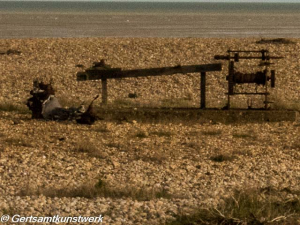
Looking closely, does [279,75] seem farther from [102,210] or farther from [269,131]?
[102,210]

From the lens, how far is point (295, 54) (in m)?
26.1

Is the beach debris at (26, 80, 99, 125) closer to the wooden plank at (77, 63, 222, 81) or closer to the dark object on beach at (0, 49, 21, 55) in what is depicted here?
the wooden plank at (77, 63, 222, 81)

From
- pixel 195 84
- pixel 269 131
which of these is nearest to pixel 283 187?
pixel 269 131

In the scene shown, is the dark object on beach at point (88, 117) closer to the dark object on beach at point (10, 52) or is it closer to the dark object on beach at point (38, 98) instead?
the dark object on beach at point (38, 98)

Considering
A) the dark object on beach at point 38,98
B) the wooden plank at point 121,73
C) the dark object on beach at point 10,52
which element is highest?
the wooden plank at point 121,73

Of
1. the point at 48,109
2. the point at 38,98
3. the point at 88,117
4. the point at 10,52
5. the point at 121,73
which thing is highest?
the point at 121,73

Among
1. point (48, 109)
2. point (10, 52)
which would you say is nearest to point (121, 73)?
point (48, 109)

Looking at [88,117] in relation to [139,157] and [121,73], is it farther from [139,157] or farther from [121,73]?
[139,157]

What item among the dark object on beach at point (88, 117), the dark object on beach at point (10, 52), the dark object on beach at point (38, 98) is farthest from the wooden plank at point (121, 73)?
the dark object on beach at point (10, 52)

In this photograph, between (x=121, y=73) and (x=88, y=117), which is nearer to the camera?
(x=88, y=117)

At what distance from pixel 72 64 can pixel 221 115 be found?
1058 cm

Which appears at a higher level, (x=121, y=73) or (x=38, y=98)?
(x=121, y=73)

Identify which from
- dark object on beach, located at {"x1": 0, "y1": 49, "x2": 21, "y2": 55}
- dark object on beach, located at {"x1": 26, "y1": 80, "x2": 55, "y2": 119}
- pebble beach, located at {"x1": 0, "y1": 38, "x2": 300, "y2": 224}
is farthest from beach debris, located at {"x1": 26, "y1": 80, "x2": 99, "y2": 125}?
dark object on beach, located at {"x1": 0, "y1": 49, "x2": 21, "y2": 55}

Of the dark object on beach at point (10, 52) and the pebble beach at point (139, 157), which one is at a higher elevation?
the pebble beach at point (139, 157)
